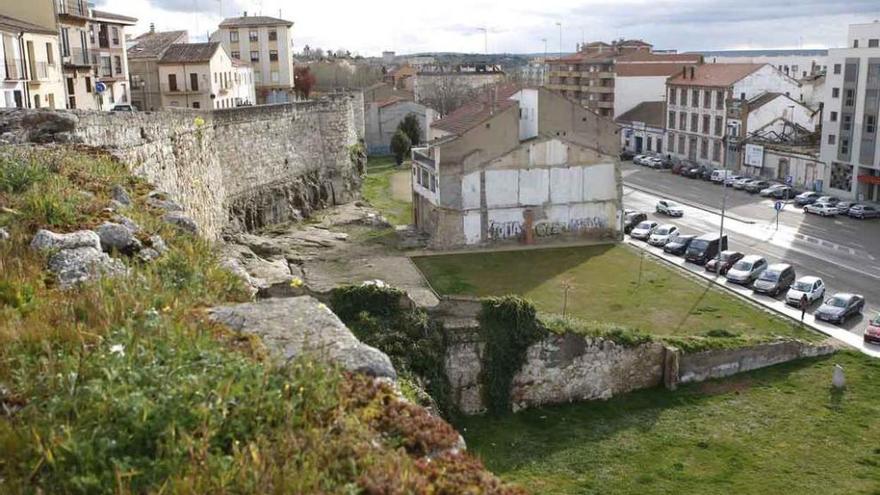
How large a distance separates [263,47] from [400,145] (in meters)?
14.9

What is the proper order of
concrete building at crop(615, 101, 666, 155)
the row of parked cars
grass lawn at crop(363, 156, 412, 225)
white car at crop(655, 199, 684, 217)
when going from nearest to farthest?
the row of parked cars → white car at crop(655, 199, 684, 217) → grass lawn at crop(363, 156, 412, 225) → concrete building at crop(615, 101, 666, 155)

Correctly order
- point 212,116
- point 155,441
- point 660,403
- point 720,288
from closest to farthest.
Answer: point 155,441
point 660,403
point 720,288
point 212,116

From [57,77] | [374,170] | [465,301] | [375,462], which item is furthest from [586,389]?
[374,170]

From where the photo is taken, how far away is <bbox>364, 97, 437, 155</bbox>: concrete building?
72188mm

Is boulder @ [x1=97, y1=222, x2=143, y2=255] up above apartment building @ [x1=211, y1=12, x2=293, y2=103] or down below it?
below

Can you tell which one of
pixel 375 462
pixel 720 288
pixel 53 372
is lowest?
pixel 720 288

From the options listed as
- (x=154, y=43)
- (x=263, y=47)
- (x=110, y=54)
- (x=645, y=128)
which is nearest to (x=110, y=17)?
(x=110, y=54)

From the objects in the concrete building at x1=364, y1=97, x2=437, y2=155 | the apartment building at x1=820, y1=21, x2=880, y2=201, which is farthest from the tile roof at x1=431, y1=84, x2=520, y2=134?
the concrete building at x1=364, y1=97, x2=437, y2=155

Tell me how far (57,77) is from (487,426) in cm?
2676

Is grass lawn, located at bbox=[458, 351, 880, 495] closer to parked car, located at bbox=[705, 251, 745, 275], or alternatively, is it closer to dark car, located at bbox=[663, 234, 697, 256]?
parked car, located at bbox=[705, 251, 745, 275]

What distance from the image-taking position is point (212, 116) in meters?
32.0

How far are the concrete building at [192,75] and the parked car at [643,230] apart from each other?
2704cm

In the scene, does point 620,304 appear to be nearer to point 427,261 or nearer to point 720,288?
point 720,288

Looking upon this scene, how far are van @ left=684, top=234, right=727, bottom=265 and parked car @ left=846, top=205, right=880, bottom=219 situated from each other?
41.5ft
